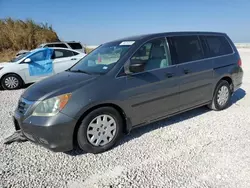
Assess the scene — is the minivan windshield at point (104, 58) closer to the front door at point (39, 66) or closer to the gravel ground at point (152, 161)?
the gravel ground at point (152, 161)

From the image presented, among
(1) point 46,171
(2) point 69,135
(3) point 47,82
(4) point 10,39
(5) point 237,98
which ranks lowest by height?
(5) point 237,98

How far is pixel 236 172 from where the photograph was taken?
2756 mm

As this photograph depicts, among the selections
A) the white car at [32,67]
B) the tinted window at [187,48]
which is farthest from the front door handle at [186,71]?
the white car at [32,67]

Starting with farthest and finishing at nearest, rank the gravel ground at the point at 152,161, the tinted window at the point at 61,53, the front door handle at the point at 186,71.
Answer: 1. the tinted window at the point at 61,53
2. the front door handle at the point at 186,71
3. the gravel ground at the point at 152,161

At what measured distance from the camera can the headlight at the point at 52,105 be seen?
9.87 feet

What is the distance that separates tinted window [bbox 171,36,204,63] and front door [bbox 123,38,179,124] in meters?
0.26

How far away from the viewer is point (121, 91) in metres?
3.41

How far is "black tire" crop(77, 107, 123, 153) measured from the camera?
317cm

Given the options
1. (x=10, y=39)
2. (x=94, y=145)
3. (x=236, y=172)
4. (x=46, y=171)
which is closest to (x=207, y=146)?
(x=236, y=172)

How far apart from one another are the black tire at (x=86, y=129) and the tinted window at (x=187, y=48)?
5.47 ft

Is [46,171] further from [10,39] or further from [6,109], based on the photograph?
[10,39]

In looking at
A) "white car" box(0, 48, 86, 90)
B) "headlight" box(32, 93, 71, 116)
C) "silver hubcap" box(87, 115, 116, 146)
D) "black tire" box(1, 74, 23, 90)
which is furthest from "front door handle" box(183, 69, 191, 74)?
"black tire" box(1, 74, 23, 90)

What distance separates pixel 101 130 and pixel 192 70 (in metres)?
2.14

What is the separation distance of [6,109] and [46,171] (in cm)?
339
